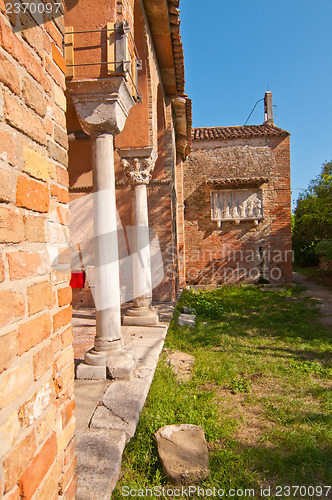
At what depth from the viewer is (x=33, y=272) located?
1.28 m

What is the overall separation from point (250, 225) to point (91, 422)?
37.5 ft

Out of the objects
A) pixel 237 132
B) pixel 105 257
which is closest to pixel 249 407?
pixel 105 257

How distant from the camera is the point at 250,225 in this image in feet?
43.7

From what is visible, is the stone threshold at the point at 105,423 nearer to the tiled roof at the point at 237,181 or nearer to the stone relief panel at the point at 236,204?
the stone relief panel at the point at 236,204

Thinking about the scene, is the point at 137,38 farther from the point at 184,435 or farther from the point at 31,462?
the point at 31,462

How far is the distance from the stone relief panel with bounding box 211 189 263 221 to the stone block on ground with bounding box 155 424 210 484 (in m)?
10.8

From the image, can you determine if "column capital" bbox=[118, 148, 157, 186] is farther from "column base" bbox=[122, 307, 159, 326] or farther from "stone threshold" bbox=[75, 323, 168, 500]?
"stone threshold" bbox=[75, 323, 168, 500]

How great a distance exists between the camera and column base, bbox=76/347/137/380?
3.74 metres

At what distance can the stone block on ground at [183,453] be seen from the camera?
2479 millimetres

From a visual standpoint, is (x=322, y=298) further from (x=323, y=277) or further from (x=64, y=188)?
(x=64, y=188)

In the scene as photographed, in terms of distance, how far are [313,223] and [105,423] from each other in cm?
1823

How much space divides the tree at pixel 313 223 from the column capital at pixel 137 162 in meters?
8.57

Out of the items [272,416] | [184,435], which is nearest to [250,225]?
[272,416]

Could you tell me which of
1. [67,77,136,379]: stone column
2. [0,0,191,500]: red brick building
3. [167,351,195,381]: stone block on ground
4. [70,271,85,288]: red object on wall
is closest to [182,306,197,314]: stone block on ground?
[70,271,85,288]: red object on wall
